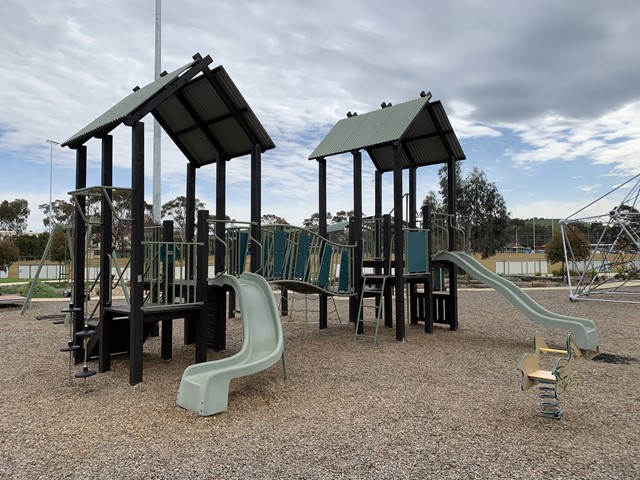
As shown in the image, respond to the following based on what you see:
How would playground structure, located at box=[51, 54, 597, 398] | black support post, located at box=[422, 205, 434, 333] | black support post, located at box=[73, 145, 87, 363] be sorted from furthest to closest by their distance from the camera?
black support post, located at box=[422, 205, 434, 333]
black support post, located at box=[73, 145, 87, 363]
playground structure, located at box=[51, 54, 597, 398]

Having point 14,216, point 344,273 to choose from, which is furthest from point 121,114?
point 14,216

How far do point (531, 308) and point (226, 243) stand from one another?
6.33 metres

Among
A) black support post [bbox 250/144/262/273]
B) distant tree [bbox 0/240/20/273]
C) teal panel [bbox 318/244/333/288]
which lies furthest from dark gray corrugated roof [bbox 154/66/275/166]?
distant tree [bbox 0/240/20/273]

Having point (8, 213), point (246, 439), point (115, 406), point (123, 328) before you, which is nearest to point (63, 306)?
point (123, 328)

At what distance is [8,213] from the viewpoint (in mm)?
68500

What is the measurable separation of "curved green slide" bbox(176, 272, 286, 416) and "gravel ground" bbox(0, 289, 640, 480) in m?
0.20

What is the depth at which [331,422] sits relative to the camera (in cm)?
526

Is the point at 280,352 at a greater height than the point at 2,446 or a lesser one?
greater

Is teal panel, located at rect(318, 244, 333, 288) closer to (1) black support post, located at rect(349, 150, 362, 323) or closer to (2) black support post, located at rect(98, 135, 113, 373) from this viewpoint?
(1) black support post, located at rect(349, 150, 362, 323)

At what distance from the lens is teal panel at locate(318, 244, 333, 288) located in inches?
393

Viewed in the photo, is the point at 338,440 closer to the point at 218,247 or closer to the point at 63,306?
the point at 218,247

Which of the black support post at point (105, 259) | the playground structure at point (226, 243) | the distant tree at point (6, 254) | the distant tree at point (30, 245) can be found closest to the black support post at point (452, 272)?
the playground structure at point (226, 243)

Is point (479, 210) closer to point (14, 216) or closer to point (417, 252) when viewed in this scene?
point (417, 252)

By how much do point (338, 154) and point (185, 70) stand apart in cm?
459
